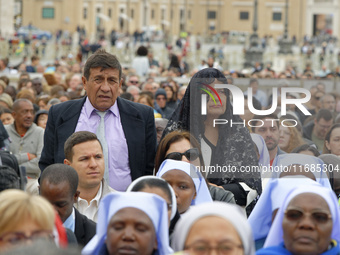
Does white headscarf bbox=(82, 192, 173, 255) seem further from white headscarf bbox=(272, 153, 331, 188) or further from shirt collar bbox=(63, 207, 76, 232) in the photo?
white headscarf bbox=(272, 153, 331, 188)

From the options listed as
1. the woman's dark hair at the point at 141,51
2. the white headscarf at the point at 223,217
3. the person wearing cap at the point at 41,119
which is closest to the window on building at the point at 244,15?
the woman's dark hair at the point at 141,51

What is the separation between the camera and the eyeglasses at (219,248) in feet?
12.6

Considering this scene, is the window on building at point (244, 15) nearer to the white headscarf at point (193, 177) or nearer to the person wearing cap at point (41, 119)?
the person wearing cap at point (41, 119)

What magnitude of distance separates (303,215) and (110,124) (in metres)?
2.44

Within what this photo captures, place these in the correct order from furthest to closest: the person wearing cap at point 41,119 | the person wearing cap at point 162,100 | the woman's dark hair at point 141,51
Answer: the woman's dark hair at point 141,51 < the person wearing cap at point 162,100 < the person wearing cap at point 41,119

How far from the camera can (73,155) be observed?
607 cm

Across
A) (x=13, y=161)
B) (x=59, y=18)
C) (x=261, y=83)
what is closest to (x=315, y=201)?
(x=13, y=161)

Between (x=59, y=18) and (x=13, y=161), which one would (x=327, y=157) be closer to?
(x=13, y=161)

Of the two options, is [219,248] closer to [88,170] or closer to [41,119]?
[88,170]

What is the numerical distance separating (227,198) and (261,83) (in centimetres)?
1177

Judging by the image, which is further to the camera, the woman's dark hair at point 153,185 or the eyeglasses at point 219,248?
the woman's dark hair at point 153,185

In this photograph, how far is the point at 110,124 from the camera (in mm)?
6543

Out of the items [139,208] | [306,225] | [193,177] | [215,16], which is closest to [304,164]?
[193,177]

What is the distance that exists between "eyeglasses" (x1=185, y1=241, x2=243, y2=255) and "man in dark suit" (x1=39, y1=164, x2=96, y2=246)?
156cm
